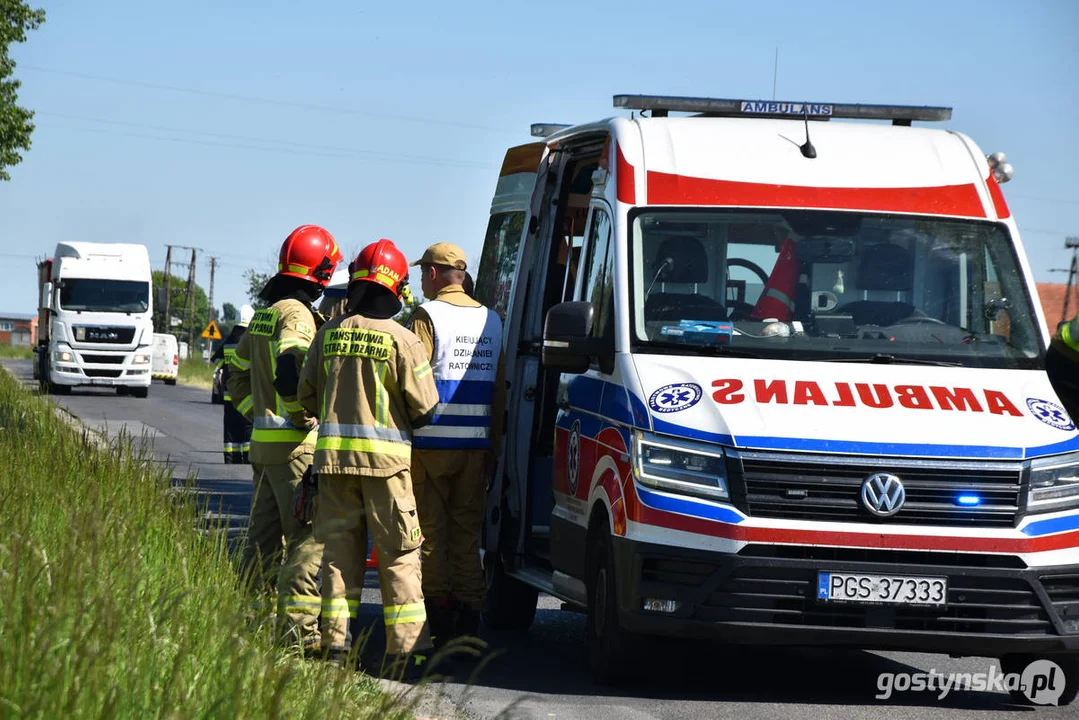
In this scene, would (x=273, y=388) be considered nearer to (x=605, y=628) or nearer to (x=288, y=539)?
(x=288, y=539)

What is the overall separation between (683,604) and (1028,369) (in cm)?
202

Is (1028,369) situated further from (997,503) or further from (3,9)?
(3,9)

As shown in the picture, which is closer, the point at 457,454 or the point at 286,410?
the point at 286,410

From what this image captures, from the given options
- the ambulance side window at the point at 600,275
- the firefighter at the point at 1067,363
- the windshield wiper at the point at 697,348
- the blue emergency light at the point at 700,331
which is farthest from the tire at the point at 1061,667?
the firefighter at the point at 1067,363

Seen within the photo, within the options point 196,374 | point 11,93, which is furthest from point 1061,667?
point 196,374

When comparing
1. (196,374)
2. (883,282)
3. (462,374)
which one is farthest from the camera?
(196,374)

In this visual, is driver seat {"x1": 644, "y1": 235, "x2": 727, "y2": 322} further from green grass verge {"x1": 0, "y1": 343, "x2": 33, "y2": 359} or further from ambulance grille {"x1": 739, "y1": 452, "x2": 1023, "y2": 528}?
green grass verge {"x1": 0, "y1": 343, "x2": 33, "y2": 359}

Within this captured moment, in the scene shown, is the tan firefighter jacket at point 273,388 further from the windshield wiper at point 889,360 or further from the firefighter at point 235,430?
the firefighter at point 235,430

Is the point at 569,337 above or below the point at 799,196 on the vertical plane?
below

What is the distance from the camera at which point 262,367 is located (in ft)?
26.2

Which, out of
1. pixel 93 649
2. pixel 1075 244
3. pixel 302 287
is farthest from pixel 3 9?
pixel 1075 244

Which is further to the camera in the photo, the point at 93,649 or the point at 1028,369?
the point at 1028,369

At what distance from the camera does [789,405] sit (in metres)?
6.86

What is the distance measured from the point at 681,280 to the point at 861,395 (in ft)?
3.72
